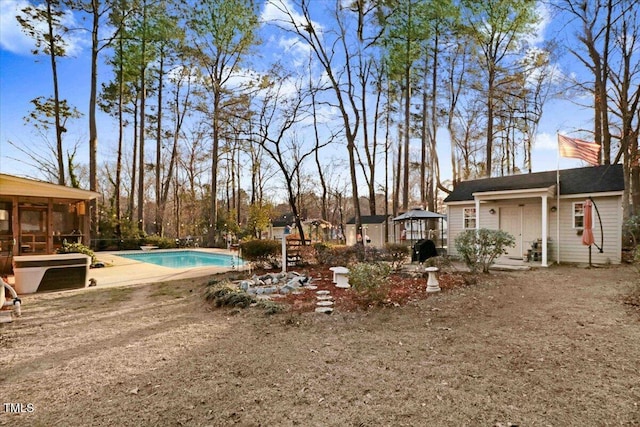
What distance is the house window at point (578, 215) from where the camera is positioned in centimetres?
1024

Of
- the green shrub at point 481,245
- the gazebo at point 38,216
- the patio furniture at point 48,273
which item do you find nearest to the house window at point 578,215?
the green shrub at point 481,245

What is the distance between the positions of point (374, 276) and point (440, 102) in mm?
18186

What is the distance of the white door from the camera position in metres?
11.4

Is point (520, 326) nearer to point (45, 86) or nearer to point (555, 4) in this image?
point (555, 4)

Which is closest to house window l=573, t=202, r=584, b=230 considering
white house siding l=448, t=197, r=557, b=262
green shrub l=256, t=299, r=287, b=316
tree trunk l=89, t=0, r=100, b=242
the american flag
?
white house siding l=448, t=197, r=557, b=262

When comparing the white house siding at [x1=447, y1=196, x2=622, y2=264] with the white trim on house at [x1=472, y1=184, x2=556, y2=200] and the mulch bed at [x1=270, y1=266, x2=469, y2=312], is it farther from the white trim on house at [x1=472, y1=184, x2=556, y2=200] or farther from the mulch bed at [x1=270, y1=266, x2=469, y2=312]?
the mulch bed at [x1=270, y1=266, x2=469, y2=312]

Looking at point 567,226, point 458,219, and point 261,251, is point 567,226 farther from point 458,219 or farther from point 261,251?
point 261,251

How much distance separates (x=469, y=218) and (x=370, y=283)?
9.13 meters

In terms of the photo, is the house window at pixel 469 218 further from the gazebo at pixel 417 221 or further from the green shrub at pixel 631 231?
the green shrub at pixel 631 231

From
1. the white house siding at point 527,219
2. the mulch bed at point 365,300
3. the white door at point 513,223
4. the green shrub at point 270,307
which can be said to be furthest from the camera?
the white door at point 513,223

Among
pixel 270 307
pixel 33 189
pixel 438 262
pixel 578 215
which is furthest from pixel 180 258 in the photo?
pixel 578 215

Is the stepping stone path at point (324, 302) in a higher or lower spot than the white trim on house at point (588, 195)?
lower

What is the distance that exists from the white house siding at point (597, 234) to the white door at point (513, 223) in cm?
118

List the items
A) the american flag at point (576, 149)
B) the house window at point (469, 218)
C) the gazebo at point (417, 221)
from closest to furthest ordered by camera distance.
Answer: the american flag at point (576, 149)
the gazebo at point (417, 221)
the house window at point (469, 218)
